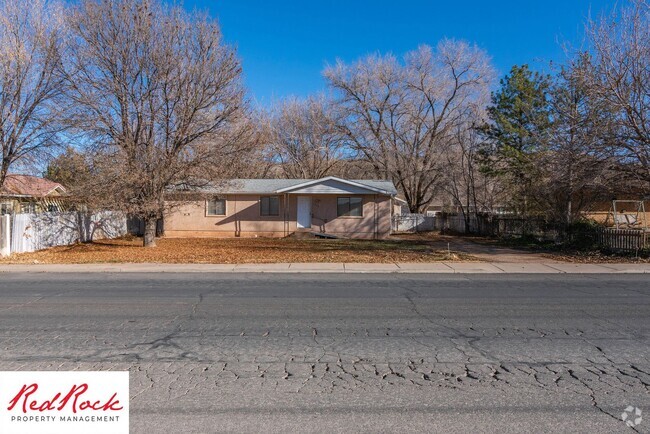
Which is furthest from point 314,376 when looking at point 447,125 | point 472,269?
point 447,125

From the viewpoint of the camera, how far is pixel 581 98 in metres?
18.2

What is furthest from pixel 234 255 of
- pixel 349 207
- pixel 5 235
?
pixel 349 207

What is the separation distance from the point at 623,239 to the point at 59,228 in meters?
24.3

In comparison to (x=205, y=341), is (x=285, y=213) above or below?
above

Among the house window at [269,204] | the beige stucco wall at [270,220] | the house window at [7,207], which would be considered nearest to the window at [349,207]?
the beige stucco wall at [270,220]

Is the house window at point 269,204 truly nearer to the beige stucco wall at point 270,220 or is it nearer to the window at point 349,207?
the beige stucco wall at point 270,220

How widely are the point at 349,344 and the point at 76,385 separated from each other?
10.6 feet

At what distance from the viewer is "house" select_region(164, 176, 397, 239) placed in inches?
1096

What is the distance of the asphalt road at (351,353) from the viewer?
3977 millimetres

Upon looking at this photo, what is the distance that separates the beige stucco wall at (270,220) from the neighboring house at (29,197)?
21.2 ft

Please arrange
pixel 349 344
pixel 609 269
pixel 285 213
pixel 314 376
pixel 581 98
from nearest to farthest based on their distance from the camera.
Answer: pixel 314 376, pixel 349 344, pixel 609 269, pixel 581 98, pixel 285 213

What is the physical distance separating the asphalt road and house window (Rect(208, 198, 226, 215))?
18146 millimetres

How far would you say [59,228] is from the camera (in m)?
21.6

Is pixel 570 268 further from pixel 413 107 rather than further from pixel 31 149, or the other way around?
pixel 413 107
